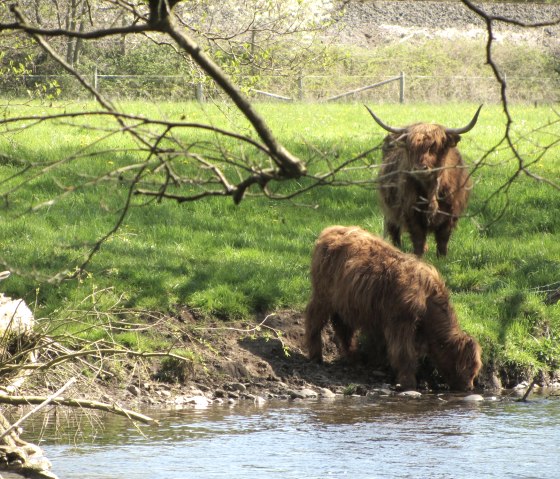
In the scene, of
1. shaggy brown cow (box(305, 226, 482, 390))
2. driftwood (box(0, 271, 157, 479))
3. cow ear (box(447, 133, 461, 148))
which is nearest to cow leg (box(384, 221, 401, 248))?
cow ear (box(447, 133, 461, 148))

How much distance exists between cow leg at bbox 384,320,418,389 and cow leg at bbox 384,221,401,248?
2.68 metres

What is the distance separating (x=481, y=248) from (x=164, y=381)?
483cm

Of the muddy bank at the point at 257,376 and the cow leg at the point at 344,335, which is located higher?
the cow leg at the point at 344,335

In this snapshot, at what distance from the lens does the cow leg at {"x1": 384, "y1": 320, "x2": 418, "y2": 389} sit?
9688mm

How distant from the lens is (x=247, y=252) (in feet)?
40.3

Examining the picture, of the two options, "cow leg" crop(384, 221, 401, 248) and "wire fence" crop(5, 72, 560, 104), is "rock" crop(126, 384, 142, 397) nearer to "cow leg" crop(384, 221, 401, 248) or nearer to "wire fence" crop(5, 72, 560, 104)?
"cow leg" crop(384, 221, 401, 248)

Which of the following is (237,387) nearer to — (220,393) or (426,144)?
(220,393)

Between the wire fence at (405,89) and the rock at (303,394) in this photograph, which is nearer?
the rock at (303,394)

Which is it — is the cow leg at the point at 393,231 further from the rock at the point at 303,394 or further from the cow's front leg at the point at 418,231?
the rock at the point at 303,394

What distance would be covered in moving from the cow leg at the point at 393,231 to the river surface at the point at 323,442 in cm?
333

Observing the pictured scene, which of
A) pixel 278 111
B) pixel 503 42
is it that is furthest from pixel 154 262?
pixel 503 42

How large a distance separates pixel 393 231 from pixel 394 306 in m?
2.80

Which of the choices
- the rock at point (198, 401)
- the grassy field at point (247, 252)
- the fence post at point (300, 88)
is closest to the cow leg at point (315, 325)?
the grassy field at point (247, 252)

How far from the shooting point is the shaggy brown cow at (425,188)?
11141mm
